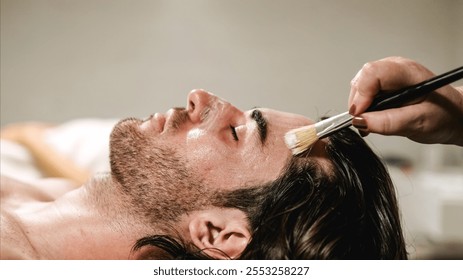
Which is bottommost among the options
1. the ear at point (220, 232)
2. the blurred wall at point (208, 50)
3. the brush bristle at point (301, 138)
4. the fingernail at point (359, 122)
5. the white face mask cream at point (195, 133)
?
the ear at point (220, 232)

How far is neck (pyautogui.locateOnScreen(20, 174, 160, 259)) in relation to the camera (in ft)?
2.94

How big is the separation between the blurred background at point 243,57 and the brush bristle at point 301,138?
0.14 meters

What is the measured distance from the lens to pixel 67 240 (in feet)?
2.98

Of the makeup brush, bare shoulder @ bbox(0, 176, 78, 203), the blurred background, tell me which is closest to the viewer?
the makeup brush

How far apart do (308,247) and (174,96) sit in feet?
1.28

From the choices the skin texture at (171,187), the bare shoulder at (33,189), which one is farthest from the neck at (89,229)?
the bare shoulder at (33,189)

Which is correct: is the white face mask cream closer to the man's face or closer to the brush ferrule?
the man's face

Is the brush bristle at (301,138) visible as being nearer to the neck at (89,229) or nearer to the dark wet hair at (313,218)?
the dark wet hair at (313,218)

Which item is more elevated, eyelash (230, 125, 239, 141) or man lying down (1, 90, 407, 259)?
eyelash (230, 125, 239, 141)

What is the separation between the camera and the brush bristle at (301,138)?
2.63ft

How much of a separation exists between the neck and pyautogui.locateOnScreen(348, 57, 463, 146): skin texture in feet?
1.32

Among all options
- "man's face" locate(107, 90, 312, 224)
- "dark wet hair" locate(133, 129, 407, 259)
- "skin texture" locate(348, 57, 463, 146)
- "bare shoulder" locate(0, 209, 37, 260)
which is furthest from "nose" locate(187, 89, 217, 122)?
"bare shoulder" locate(0, 209, 37, 260)

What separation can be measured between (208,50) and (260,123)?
21 cm
